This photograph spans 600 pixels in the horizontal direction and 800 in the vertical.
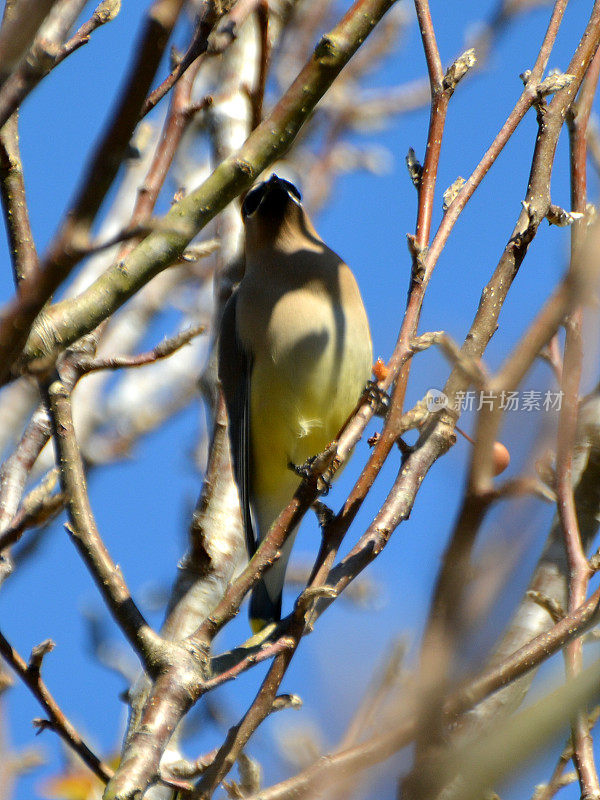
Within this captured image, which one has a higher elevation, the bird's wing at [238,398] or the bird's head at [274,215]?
the bird's head at [274,215]

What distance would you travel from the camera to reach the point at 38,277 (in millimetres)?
1150

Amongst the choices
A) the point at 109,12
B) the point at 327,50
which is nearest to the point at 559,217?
the point at 327,50

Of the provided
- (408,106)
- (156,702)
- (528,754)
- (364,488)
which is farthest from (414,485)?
(408,106)

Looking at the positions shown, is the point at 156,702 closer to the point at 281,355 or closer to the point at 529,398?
the point at 529,398

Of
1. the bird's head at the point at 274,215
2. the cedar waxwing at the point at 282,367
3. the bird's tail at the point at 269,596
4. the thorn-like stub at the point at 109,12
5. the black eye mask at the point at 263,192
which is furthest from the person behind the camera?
the black eye mask at the point at 263,192

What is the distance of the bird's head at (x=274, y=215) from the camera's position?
4.62 metres

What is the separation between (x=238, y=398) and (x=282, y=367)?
35 cm

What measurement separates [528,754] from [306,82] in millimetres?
1203

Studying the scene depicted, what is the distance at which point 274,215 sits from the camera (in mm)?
4668

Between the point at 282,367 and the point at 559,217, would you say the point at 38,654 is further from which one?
the point at 282,367

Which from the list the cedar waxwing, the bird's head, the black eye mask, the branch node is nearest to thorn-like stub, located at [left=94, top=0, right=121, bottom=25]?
the branch node

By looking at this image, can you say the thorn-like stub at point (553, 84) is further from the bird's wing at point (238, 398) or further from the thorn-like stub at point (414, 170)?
the bird's wing at point (238, 398)

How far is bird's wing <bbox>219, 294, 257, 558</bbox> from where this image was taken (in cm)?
398

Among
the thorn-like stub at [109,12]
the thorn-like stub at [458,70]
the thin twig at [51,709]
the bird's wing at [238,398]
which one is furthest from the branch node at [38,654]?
the bird's wing at [238,398]
